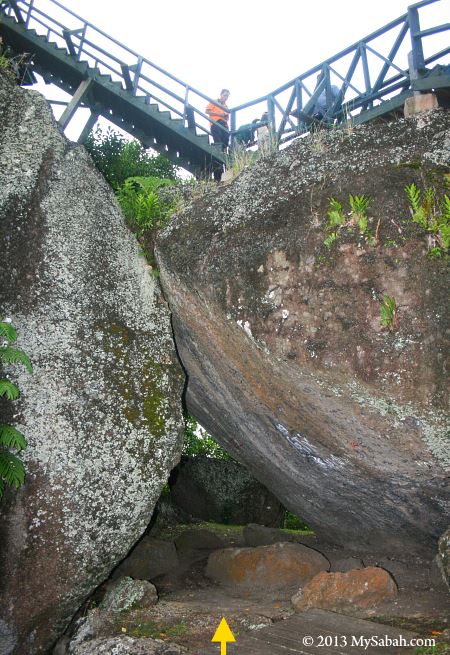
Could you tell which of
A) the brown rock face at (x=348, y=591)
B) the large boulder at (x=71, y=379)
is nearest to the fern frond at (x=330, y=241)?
the large boulder at (x=71, y=379)

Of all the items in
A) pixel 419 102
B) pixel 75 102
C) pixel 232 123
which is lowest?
pixel 419 102

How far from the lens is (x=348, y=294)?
573 cm

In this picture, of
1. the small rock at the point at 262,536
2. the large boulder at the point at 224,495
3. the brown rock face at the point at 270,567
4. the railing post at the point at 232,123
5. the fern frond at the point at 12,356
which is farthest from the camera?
the large boulder at the point at 224,495

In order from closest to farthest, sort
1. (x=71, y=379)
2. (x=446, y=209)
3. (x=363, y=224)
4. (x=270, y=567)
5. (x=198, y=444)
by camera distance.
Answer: (x=446, y=209)
(x=363, y=224)
(x=71, y=379)
(x=270, y=567)
(x=198, y=444)

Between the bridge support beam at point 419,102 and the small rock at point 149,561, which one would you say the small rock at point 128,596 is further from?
the bridge support beam at point 419,102

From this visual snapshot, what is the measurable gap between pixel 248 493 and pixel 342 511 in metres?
4.51

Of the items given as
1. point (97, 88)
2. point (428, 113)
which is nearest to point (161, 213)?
point (428, 113)

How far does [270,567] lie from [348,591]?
1721mm

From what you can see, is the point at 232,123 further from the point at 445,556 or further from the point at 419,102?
the point at 445,556

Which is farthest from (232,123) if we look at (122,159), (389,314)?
(389,314)

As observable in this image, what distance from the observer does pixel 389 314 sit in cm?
545

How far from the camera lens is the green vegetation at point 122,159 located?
11938 millimetres

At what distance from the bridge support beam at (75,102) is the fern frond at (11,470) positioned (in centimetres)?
863

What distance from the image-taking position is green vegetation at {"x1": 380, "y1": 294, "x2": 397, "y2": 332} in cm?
545
